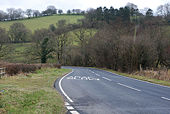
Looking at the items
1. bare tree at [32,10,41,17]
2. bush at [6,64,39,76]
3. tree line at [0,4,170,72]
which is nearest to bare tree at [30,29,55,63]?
tree line at [0,4,170,72]

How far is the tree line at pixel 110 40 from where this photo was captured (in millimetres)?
34469

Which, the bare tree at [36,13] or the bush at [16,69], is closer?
the bush at [16,69]

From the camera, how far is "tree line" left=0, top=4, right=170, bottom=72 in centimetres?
3447

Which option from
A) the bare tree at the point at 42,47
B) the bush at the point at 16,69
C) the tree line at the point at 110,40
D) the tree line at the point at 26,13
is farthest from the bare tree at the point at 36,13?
the bush at the point at 16,69

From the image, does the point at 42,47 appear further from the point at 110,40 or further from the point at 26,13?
the point at 26,13

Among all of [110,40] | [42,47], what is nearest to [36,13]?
[42,47]

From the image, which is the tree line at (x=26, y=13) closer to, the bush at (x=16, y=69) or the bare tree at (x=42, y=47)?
the bare tree at (x=42, y=47)

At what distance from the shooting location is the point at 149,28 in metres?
44.0

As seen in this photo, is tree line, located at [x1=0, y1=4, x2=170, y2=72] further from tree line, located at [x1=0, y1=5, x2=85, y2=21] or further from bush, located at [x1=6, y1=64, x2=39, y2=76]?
tree line, located at [x1=0, y1=5, x2=85, y2=21]

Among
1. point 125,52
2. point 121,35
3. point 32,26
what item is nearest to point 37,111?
point 125,52

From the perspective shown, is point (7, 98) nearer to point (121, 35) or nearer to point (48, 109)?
point (48, 109)

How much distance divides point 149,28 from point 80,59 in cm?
2397

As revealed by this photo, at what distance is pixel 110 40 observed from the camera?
132 ft

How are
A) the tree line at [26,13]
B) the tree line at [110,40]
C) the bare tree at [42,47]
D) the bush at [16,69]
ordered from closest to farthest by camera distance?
the bush at [16,69] → the tree line at [110,40] → the bare tree at [42,47] → the tree line at [26,13]
